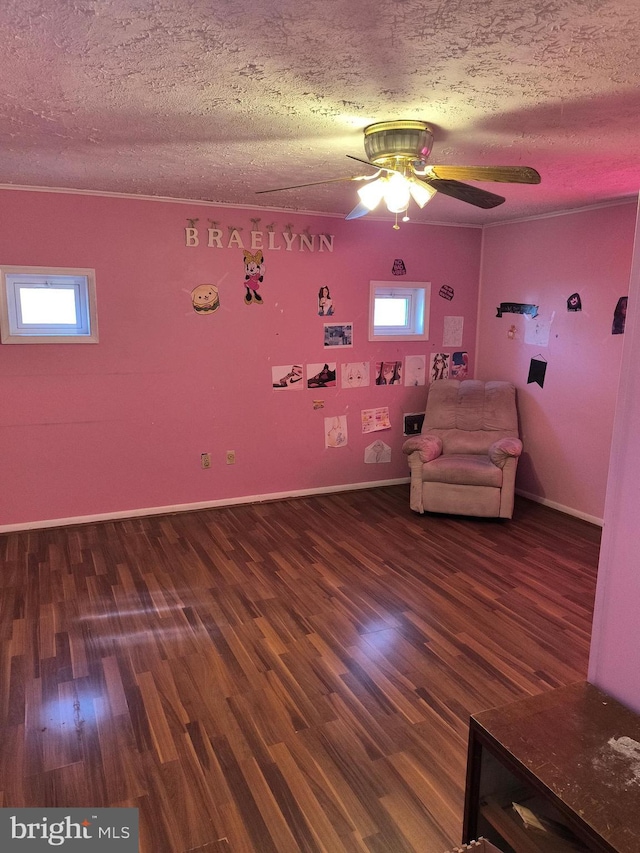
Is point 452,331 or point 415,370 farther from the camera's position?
point 452,331

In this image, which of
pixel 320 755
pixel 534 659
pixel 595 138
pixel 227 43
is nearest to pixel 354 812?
pixel 320 755

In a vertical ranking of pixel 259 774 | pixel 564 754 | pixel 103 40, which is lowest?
pixel 259 774

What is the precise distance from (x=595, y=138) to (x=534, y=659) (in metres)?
2.42

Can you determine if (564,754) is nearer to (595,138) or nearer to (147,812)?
(147,812)

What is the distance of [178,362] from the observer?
14.2 ft

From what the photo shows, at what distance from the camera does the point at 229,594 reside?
3246mm

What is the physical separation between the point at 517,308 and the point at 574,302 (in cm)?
61

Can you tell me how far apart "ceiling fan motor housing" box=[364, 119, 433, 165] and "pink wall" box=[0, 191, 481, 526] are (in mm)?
2122

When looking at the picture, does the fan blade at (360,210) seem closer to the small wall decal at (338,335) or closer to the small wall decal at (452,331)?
the small wall decal at (338,335)

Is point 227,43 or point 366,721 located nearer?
point 227,43

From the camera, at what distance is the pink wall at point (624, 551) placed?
1396mm

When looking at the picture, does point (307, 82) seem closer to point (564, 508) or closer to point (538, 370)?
point (538, 370)

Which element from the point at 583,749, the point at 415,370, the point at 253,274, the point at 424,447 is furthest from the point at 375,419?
the point at 583,749

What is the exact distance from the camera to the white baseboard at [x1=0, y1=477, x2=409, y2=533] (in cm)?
410
